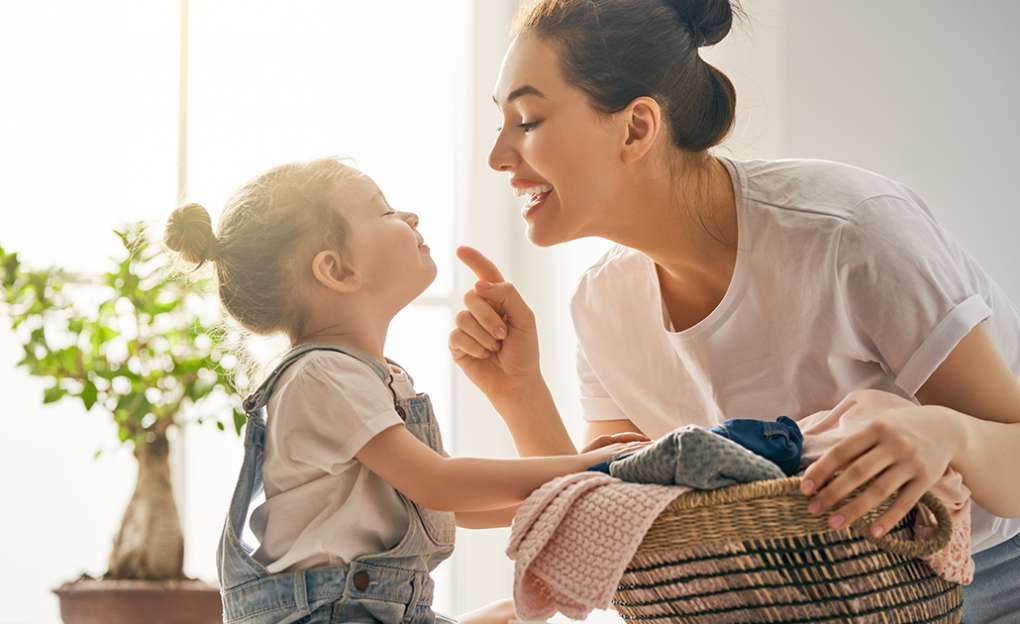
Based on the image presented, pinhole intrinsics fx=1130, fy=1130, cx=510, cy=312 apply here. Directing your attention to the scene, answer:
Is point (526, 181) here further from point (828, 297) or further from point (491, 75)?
point (491, 75)

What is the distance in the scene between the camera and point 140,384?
2.14 meters

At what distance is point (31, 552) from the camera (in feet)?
8.15

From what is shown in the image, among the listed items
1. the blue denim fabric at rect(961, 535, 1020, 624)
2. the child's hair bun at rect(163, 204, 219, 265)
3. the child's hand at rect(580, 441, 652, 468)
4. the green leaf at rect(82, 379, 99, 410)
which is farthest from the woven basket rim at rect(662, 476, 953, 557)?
the green leaf at rect(82, 379, 99, 410)

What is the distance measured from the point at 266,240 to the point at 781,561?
0.78 m

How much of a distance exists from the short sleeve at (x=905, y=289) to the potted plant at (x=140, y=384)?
1.11 meters

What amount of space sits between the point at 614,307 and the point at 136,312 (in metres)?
0.97

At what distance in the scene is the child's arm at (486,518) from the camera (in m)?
1.55

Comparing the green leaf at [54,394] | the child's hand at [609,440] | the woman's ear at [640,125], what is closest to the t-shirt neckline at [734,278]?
the woman's ear at [640,125]

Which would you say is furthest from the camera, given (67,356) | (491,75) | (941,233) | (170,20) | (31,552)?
(491,75)

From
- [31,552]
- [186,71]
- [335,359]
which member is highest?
[186,71]

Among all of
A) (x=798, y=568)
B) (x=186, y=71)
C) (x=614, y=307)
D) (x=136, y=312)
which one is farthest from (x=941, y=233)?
(x=186, y=71)

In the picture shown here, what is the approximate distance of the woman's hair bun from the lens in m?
1.59

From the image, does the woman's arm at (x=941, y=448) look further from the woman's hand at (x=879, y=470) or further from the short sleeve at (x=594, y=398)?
the short sleeve at (x=594, y=398)

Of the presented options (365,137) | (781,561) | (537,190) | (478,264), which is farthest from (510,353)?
(365,137)
